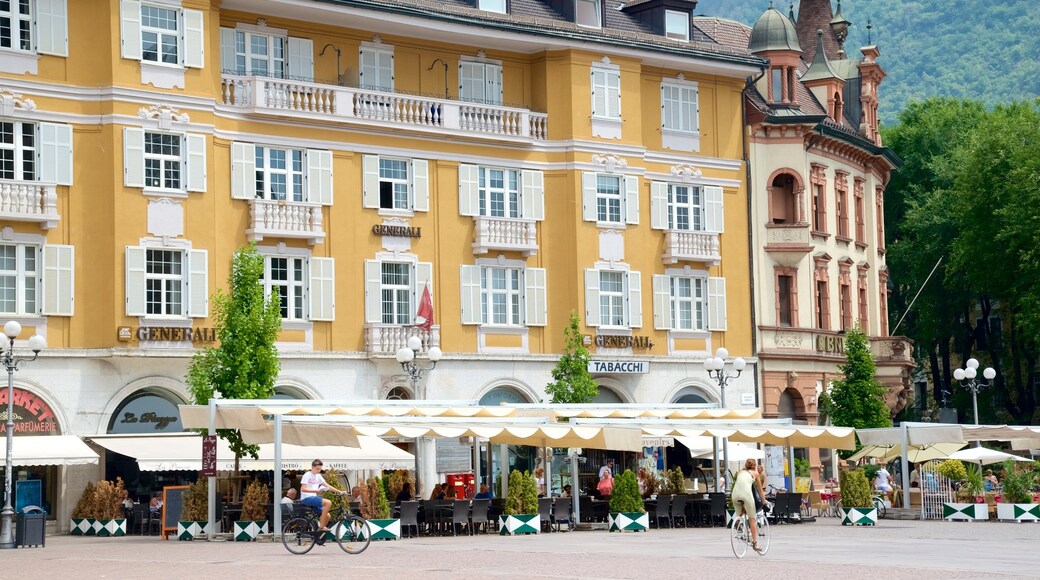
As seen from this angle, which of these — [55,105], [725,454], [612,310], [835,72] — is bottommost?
[725,454]

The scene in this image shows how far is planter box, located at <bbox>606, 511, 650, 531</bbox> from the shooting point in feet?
126

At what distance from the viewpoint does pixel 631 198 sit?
5188 centimetres

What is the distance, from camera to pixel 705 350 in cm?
5375

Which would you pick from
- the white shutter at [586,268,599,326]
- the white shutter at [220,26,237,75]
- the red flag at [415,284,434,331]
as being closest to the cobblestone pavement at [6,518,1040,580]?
the red flag at [415,284,434,331]

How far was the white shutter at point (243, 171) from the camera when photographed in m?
44.8

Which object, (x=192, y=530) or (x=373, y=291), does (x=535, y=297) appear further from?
(x=192, y=530)

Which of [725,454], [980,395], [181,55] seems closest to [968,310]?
[980,395]

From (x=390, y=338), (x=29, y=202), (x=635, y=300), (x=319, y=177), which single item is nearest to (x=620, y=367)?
(x=635, y=300)

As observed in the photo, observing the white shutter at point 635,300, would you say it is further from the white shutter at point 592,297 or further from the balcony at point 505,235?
the balcony at point 505,235

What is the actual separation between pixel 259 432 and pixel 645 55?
21.6 m

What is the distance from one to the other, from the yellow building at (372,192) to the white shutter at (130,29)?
1.6 inches

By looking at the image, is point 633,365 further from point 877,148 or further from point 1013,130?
point 1013,130

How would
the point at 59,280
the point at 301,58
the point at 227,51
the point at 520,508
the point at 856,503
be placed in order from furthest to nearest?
the point at 301,58, the point at 227,51, the point at 59,280, the point at 856,503, the point at 520,508

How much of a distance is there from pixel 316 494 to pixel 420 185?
18.5 meters
